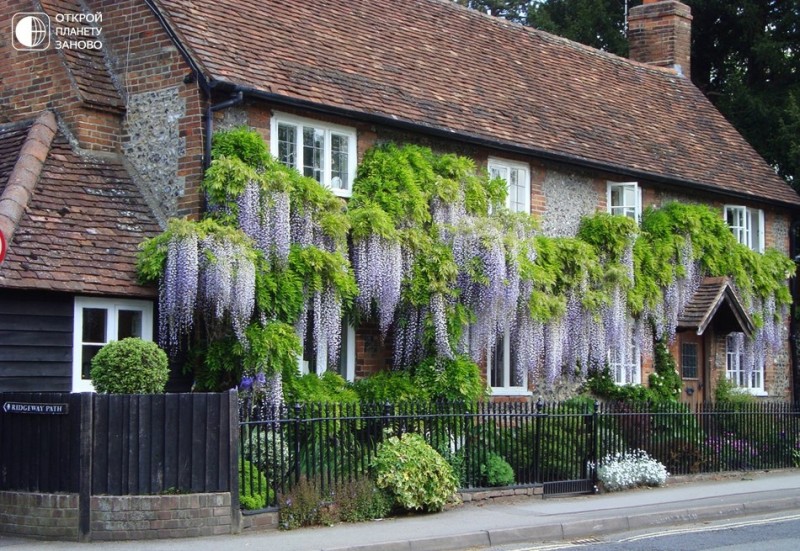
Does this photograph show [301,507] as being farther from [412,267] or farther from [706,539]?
[412,267]

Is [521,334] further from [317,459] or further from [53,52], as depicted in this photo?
[53,52]

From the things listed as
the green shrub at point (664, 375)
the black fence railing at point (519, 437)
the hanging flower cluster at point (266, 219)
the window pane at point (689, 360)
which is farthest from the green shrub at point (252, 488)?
the window pane at point (689, 360)

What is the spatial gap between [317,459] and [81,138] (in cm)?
614

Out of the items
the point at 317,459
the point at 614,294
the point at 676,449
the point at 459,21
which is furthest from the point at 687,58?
the point at 317,459

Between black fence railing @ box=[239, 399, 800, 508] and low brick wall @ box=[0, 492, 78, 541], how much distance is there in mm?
1867

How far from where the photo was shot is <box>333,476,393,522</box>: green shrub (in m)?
13.5

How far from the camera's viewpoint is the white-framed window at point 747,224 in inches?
995

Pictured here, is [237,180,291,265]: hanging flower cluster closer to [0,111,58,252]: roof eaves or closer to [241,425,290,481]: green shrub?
[0,111,58,252]: roof eaves

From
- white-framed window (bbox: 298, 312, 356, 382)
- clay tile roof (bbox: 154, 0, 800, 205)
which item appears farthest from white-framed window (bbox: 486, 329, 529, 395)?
clay tile roof (bbox: 154, 0, 800, 205)

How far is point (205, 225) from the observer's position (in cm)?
1489

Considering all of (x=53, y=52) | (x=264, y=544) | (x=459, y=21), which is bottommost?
(x=264, y=544)

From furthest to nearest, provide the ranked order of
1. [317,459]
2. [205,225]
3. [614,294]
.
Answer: [614,294] < [205,225] < [317,459]

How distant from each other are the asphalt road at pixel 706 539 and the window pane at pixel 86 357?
576 centimetres

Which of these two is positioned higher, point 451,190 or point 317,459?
point 451,190
